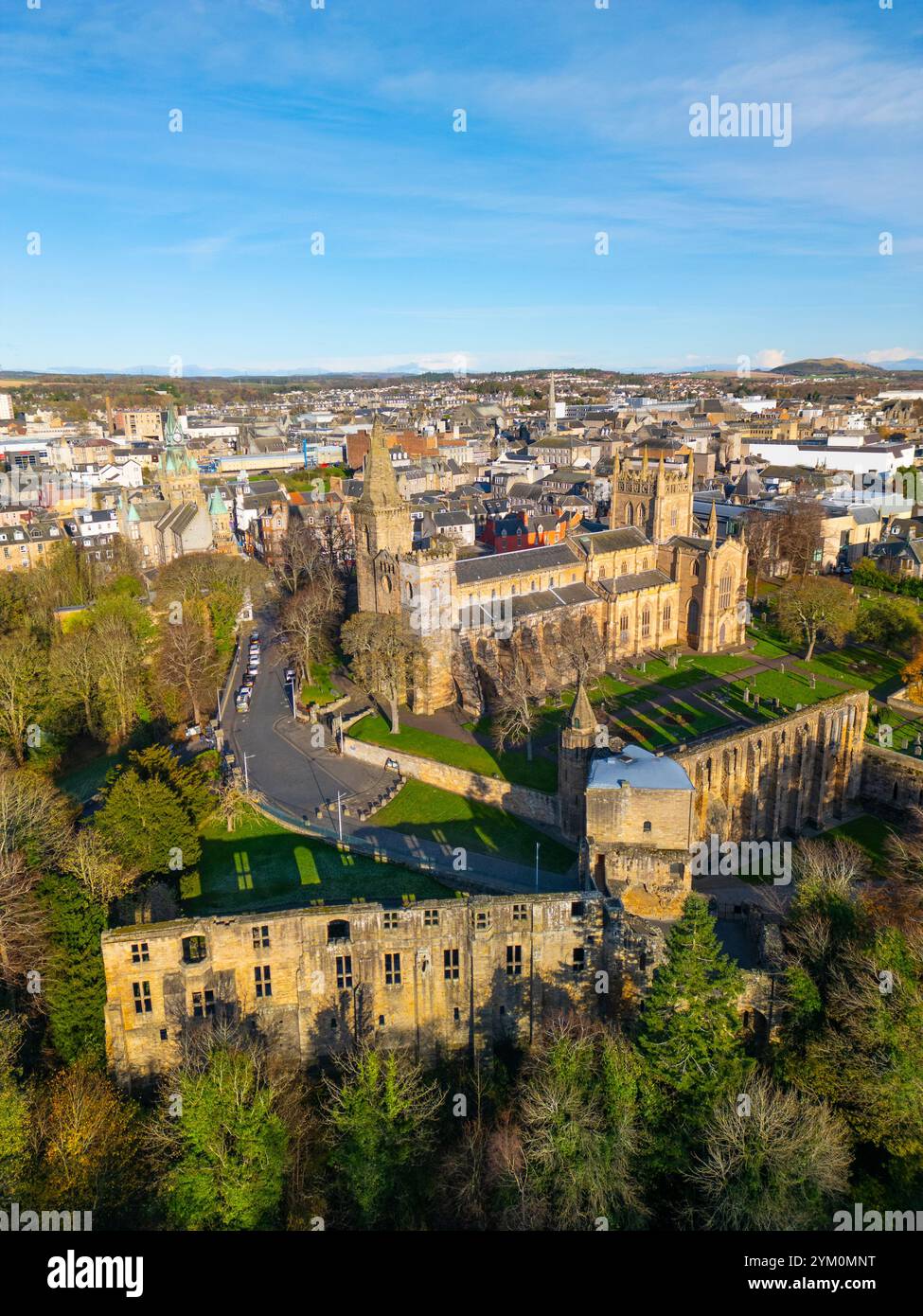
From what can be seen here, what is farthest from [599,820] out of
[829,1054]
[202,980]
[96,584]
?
[96,584]

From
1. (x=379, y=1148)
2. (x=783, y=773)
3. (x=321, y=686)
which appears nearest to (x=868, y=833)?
(x=783, y=773)

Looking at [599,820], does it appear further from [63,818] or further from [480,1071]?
[63,818]

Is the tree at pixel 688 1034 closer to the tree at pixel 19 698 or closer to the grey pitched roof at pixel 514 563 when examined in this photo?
the grey pitched roof at pixel 514 563

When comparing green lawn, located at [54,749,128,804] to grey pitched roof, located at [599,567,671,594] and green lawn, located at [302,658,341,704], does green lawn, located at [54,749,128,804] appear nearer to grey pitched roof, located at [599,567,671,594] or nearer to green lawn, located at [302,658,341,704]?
green lawn, located at [302,658,341,704]

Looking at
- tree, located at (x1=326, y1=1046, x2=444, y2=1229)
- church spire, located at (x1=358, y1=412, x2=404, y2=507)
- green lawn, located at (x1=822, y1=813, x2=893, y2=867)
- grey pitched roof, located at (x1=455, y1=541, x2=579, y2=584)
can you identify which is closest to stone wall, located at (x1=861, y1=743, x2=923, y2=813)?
green lawn, located at (x1=822, y1=813, x2=893, y2=867)

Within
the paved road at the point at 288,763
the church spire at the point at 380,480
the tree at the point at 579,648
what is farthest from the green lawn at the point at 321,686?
the tree at the point at 579,648

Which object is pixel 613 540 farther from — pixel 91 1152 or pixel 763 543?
pixel 91 1152

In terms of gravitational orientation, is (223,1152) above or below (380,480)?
below
